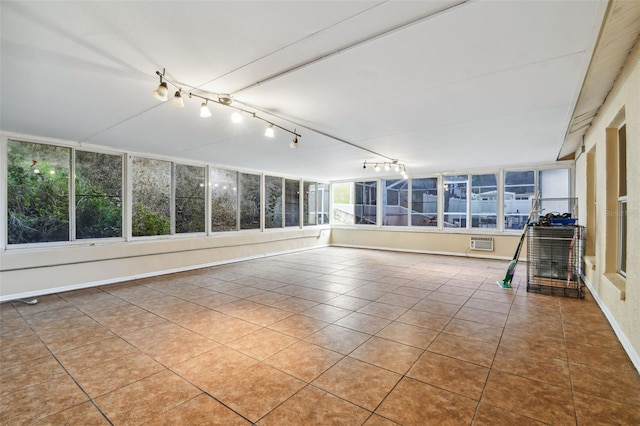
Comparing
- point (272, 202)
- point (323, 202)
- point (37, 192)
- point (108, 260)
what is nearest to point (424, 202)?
point (323, 202)

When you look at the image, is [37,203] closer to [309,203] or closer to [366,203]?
[309,203]

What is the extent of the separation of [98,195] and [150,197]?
2.96 ft

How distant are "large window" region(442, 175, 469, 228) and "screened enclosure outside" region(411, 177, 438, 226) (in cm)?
30

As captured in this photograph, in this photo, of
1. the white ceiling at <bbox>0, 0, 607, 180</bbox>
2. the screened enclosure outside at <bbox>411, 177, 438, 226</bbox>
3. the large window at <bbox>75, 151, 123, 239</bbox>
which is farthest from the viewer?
the screened enclosure outside at <bbox>411, 177, 438, 226</bbox>

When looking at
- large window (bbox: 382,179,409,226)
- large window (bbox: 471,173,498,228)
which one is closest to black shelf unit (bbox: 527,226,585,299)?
large window (bbox: 471,173,498,228)

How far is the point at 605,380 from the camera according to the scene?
2.28 meters

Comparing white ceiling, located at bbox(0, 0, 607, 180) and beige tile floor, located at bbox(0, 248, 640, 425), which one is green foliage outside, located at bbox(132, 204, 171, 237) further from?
white ceiling, located at bbox(0, 0, 607, 180)

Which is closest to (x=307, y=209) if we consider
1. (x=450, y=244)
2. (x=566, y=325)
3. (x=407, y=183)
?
(x=407, y=183)

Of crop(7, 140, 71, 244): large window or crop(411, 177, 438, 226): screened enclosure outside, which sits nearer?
crop(7, 140, 71, 244): large window

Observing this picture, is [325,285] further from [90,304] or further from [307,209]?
[307,209]

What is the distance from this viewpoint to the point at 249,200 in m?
8.26

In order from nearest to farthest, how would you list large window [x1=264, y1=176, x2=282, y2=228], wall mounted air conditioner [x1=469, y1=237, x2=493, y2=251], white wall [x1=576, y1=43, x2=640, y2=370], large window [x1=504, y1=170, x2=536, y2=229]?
white wall [x1=576, y1=43, x2=640, y2=370] → large window [x1=504, y1=170, x2=536, y2=229] → wall mounted air conditioner [x1=469, y1=237, x2=493, y2=251] → large window [x1=264, y1=176, x2=282, y2=228]

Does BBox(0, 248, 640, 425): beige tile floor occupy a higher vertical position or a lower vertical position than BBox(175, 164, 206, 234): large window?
lower

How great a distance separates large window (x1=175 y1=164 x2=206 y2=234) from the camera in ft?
21.5
